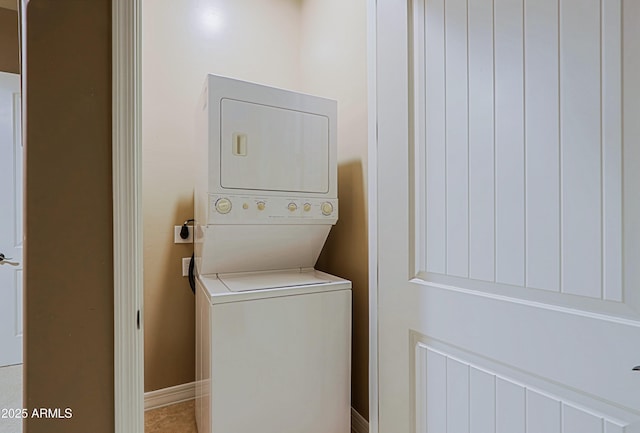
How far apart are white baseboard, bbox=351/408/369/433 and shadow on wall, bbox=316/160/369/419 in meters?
0.02

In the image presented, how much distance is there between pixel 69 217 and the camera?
897mm

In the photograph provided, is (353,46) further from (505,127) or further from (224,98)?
(505,127)

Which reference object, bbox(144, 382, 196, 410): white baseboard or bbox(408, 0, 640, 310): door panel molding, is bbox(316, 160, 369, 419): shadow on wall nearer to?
bbox(408, 0, 640, 310): door panel molding

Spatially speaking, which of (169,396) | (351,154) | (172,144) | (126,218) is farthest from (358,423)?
(172,144)

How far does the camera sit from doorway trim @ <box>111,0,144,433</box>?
93 cm

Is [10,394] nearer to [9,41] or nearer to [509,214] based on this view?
[9,41]

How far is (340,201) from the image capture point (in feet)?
6.66

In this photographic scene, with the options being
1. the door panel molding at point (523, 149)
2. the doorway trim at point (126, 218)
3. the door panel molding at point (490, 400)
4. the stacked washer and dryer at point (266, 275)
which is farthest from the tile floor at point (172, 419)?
the door panel molding at point (523, 149)

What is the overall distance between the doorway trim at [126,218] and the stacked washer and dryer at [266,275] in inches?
17.2

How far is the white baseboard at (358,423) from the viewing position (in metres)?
1.78

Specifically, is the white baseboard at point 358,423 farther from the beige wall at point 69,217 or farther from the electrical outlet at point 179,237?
the electrical outlet at point 179,237

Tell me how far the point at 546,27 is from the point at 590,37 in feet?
0.37

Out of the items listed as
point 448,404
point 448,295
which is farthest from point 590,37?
point 448,404

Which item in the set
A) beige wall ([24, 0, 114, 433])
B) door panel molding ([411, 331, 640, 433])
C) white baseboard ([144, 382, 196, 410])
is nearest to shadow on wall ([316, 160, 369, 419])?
door panel molding ([411, 331, 640, 433])
